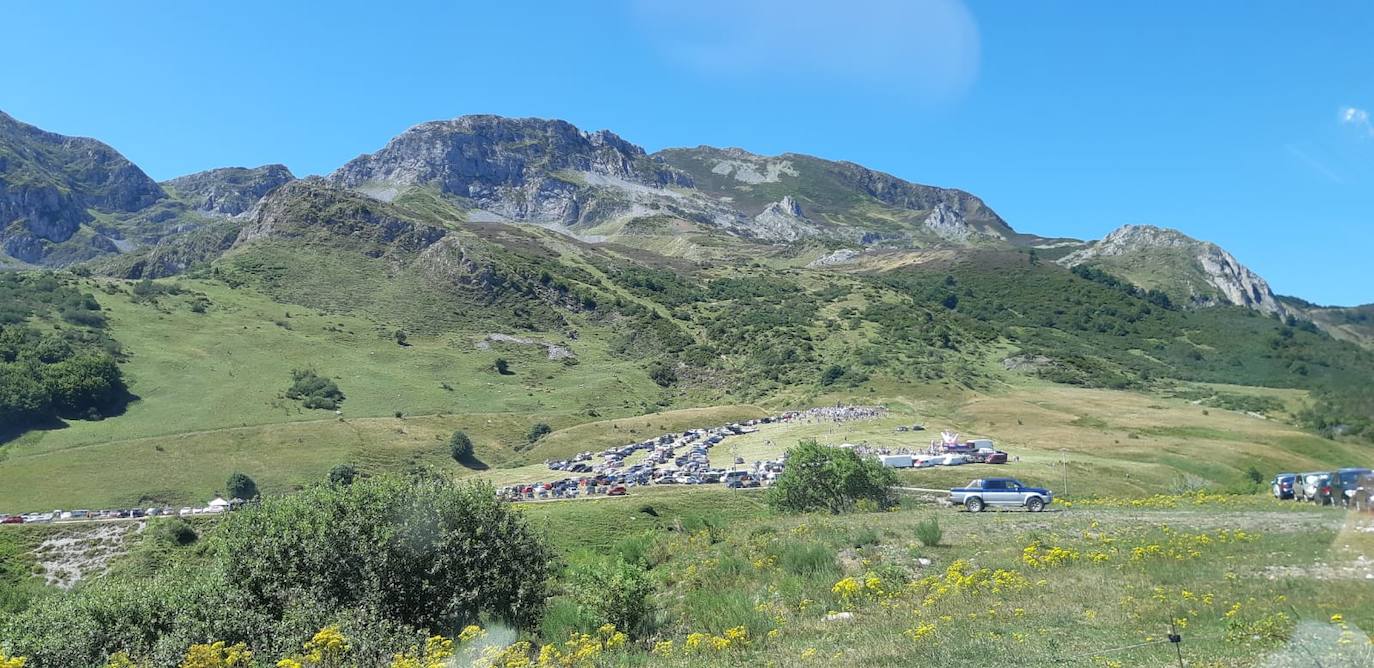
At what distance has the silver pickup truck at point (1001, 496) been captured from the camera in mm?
32219

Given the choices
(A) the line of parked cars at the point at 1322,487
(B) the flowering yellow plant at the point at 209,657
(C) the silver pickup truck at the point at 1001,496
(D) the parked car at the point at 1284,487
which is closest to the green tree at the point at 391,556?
(B) the flowering yellow plant at the point at 209,657

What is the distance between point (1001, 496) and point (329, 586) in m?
28.0

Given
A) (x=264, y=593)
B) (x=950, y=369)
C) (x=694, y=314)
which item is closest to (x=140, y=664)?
(x=264, y=593)

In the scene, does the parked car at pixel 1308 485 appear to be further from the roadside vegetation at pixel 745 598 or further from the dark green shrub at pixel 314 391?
the dark green shrub at pixel 314 391

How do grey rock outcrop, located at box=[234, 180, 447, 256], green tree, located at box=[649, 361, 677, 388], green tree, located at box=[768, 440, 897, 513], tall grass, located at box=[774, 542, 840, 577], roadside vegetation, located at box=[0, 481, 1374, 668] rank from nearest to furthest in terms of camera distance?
roadside vegetation, located at box=[0, 481, 1374, 668] < tall grass, located at box=[774, 542, 840, 577] < green tree, located at box=[768, 440, 897, 513] < green tree, located at box=[649, 361, 677, 388] < grey rock outcrop, located at box=[234, 180, 447, 256]

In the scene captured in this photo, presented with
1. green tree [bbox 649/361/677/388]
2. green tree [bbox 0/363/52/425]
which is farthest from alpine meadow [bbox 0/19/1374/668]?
green tree [bbox 649/361/677/388]

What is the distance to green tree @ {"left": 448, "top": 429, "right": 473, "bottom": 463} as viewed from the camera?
88938 millimetres

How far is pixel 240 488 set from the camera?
71.9 metres

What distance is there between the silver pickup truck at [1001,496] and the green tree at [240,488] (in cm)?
6779

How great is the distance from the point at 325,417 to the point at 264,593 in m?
89.9

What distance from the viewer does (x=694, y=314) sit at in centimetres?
18488

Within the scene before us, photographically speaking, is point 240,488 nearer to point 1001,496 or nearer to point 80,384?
point 80,384

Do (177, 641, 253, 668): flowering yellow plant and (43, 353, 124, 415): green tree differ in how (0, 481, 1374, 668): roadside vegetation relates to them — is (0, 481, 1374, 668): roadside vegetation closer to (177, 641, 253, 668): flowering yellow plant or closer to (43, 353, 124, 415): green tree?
(177, 641, 253, 668): flowering yellow plant

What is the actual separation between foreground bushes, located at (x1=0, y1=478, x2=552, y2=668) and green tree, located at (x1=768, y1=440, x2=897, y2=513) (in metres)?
23.1
